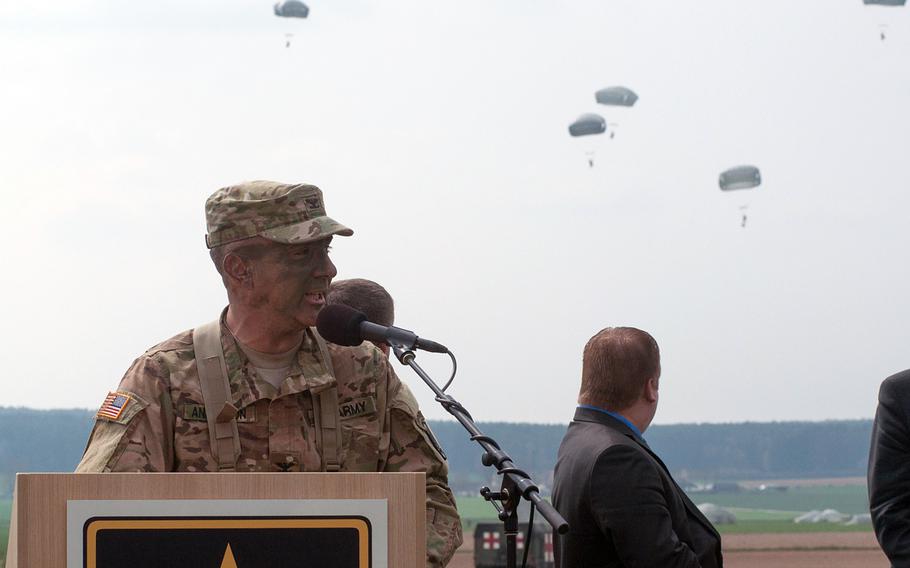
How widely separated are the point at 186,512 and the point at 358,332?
78cm

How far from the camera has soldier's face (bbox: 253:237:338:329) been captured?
2912 millimetres

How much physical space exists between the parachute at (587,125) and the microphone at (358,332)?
1304 inches

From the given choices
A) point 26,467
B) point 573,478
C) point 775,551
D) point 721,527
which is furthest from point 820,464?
point 573,478

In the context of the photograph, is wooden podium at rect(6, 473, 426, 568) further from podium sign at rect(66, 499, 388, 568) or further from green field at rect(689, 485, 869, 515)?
green field at rect(689, 485, 869, 515)

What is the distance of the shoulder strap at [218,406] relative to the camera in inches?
112

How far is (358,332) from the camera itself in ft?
8.93

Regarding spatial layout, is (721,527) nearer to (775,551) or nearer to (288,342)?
(775,551)

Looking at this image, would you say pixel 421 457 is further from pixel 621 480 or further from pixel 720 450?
pixel 720 450

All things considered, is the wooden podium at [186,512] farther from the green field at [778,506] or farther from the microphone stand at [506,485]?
the green field at [778,506]

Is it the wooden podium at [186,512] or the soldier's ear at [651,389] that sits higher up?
the soldier's ear at [651,389]

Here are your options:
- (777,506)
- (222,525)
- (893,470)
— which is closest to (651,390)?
(893,470)

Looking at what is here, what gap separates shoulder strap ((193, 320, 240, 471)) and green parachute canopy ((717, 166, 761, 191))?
31212 millimetres

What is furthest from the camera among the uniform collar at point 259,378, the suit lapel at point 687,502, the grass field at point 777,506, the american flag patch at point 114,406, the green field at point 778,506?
the green field at point 778,506

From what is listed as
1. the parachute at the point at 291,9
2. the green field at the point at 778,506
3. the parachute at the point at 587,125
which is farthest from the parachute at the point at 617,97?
the green field at the point at 778,506
